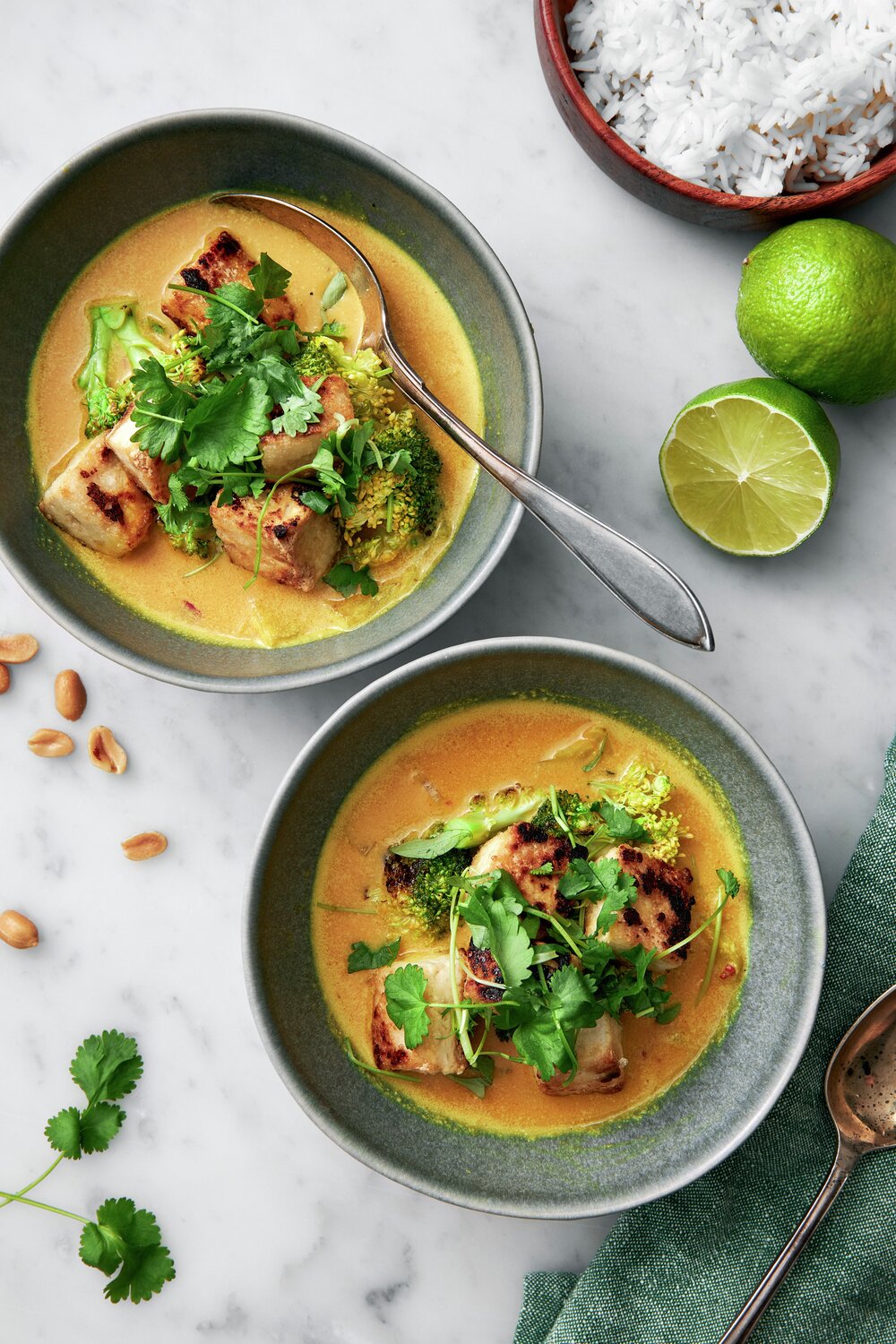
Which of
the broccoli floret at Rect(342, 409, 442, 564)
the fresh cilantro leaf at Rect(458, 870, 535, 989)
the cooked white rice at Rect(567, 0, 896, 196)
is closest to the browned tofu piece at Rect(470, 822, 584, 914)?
the fresh cilantro leaf at Rect(458, 870, 535, 989)

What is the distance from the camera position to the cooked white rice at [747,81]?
9.09 ft

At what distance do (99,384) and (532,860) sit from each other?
1.75 m

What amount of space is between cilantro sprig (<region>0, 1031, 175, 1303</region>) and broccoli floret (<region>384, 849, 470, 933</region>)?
956mm

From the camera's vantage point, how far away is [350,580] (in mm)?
2852

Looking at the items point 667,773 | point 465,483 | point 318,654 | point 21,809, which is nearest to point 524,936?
point 667,773

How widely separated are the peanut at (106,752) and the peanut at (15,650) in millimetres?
296

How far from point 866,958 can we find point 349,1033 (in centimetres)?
141

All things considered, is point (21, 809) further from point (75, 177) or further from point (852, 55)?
point (852, 55)

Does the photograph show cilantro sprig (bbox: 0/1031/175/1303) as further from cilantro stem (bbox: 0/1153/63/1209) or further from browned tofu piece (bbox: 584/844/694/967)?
browned tofu piece (bbox: 584/844/694/967)

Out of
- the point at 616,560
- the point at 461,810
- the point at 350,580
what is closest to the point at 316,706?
the point at 350,580

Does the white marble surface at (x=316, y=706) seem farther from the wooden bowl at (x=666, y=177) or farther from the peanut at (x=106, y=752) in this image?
the wooden bowl at (x=666, y=177)

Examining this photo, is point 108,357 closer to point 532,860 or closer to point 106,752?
point 106,752

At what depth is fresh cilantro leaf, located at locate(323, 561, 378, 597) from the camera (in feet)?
9.36

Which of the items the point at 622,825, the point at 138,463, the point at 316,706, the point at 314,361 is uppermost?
the point at 314,361
